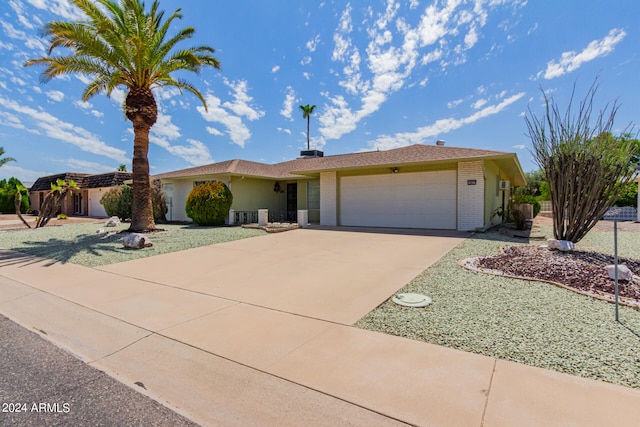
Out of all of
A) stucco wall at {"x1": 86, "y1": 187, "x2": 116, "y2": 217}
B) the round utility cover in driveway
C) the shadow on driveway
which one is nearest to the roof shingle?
the shadow on driveway

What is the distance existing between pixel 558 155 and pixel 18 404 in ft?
33.8

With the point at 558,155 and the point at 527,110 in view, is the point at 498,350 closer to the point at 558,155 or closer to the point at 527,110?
→ the point at 558,155

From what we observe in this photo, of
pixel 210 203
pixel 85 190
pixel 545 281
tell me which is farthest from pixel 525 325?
pixel 85 190

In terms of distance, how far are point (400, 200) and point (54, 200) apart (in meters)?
17.6

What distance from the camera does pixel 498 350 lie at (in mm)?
3154

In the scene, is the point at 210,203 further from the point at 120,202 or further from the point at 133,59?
the point at 120,202

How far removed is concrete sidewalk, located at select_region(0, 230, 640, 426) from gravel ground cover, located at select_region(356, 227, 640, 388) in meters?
0.22

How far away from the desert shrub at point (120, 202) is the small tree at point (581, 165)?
22.2m

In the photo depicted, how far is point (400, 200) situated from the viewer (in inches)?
591

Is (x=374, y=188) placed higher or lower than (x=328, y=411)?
higher

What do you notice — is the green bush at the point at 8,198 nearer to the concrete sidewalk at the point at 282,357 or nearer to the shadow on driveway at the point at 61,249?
the shadow on driveway at the point at 61,249

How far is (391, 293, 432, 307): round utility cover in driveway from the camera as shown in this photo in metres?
4.48

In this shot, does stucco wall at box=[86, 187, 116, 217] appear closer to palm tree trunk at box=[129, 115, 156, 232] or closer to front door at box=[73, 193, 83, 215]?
front door at box=[73, 193, 83, 215]

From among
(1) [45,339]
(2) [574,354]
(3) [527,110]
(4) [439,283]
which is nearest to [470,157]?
(3) [527,110]
